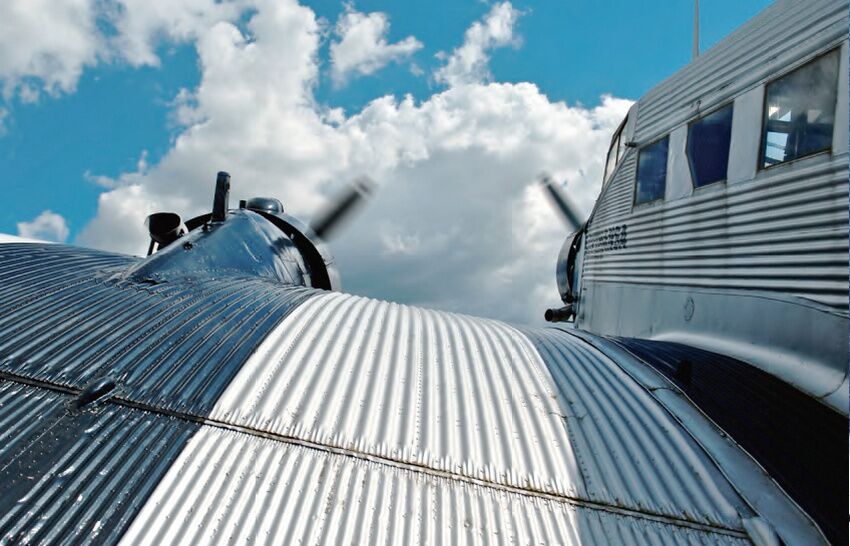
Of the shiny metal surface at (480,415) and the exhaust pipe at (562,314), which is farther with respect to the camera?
the exhaust pipe at (562,314)

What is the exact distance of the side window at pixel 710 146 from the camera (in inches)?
218

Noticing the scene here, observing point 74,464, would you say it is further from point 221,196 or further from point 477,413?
point 221,196

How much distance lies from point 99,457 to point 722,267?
5.35 meters

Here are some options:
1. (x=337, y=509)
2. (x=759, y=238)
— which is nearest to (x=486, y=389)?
(x=337, y=509)

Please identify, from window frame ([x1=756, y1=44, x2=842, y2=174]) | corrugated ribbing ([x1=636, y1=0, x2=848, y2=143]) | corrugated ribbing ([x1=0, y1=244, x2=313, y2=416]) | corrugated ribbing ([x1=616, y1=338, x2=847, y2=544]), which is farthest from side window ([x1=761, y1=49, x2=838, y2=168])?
corrugated ribbing ([x1=0, y1=244, x2=313, y2=416])

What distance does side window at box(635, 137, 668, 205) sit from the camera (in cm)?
679

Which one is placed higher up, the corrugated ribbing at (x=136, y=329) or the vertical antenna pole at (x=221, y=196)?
the vertical antenna pole at (x=221, y=196)

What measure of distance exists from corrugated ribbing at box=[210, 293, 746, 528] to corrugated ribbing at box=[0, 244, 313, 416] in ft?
0.80

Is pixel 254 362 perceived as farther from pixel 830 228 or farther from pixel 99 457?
pixel 830 228

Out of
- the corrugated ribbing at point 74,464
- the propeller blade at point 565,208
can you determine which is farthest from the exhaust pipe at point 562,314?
the corrugated ribbing at point 74,464

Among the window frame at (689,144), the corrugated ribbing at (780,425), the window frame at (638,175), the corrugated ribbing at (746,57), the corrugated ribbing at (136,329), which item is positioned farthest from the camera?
the window frame at (638,175)

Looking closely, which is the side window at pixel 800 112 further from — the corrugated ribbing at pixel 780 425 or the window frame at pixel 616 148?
the window frame at pixel 616 148

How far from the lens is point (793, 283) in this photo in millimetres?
4332

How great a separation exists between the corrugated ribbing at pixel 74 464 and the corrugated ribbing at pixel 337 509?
0.42 ft
